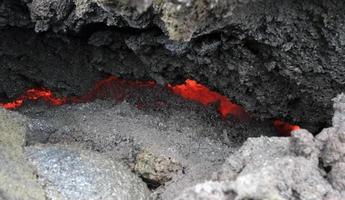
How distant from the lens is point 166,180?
10.3 feet

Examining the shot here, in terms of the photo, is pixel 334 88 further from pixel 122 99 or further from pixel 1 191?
pixel 1 191

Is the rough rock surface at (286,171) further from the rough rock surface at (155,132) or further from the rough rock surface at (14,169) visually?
the rough rock surface at (14,169)

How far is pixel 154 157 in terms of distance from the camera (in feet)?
10.5

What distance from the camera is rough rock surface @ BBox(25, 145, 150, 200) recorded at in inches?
110

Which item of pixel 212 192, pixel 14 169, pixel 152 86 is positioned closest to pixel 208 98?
pixel 152 86

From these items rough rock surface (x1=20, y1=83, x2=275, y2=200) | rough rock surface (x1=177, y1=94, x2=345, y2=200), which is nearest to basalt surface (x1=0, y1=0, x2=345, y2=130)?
rough rock surface (x1=20, y1=83, x2=275, y2=200)

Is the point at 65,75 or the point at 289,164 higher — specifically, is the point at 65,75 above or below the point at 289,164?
below

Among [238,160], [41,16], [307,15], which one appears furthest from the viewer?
[41,16]

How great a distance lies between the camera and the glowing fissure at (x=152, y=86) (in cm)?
397

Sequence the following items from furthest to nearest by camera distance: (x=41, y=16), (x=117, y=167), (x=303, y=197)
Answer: (x=41, y=16), (x=117, y=167), (x=303, y=197)

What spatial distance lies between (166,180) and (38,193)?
849mm

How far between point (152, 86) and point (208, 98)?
1.59 ft

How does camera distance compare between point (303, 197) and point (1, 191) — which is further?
Answer: point (1, 191)

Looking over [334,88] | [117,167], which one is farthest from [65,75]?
[334,88]
